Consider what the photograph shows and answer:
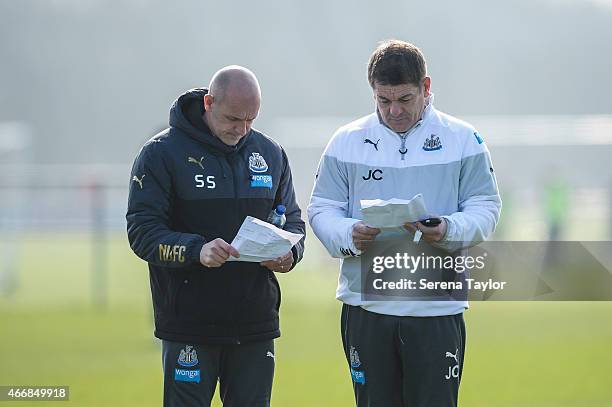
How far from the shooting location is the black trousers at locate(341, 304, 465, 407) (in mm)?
4090

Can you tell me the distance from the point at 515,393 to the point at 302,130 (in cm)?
3192

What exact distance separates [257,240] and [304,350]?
626 centimetres

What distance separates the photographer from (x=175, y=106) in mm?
4340

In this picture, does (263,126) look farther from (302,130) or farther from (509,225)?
(509,225)

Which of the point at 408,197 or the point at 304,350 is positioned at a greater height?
the point at 408,197

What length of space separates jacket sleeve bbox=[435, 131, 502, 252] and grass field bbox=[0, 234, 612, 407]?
3352 millimetres

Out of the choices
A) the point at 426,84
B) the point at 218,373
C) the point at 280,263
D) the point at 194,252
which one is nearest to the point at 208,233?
the point at 194,252

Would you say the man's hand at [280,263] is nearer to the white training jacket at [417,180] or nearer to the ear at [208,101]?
the white training jacket at [417,180]

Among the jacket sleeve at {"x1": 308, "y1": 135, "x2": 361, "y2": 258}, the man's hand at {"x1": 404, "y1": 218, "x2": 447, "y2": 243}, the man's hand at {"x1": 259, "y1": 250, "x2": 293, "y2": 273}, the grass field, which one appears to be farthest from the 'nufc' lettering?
the grass field

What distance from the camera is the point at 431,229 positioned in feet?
13.1

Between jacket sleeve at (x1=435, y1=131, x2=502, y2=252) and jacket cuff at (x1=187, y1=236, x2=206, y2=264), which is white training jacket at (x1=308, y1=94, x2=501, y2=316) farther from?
jacket cuff at (x1=187, y1=236, x2=206, y2=264)

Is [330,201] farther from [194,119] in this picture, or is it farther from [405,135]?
[194,119]

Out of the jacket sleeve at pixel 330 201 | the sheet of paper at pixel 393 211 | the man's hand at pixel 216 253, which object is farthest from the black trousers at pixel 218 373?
the sheet of paper at pixel 393 211

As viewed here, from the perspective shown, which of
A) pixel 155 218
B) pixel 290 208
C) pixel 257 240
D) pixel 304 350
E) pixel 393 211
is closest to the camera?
pixel 393 211
